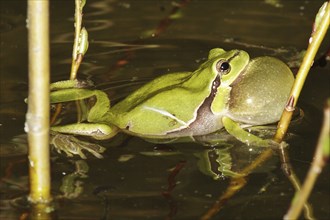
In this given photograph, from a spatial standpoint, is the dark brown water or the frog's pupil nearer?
the dark brown water

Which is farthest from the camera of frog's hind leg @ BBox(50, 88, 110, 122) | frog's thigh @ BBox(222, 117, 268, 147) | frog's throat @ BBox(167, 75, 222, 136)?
frog's hind leg @ BBox(50, 88, 110, 122)

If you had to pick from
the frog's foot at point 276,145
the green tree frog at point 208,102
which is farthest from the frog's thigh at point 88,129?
the frog's foot at point 276,145

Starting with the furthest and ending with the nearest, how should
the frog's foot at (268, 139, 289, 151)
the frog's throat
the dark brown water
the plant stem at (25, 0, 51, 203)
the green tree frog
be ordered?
the frog's throat < the green tree frog < the frog's foot at (268, 139, 289, 151) < the dark brown water < the plant stem at (25, 0, 51, 203)


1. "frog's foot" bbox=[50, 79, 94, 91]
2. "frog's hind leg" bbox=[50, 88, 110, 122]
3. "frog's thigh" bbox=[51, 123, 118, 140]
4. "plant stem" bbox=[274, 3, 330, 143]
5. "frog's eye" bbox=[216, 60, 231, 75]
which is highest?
"plant stem" bbox=[274, 3, 330, 143]

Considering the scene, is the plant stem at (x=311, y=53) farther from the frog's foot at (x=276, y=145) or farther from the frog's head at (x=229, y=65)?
the frog's head at (x=229, y=65)

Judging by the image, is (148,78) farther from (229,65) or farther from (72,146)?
(72,146)

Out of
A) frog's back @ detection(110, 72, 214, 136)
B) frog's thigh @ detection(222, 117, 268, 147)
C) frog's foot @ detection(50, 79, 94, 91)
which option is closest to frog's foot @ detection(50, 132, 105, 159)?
frog's back @ detection(110, 72, 214, 136)

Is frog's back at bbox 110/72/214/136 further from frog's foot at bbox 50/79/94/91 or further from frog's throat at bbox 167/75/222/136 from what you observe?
frog's foot at bbox 50/79/94/91
